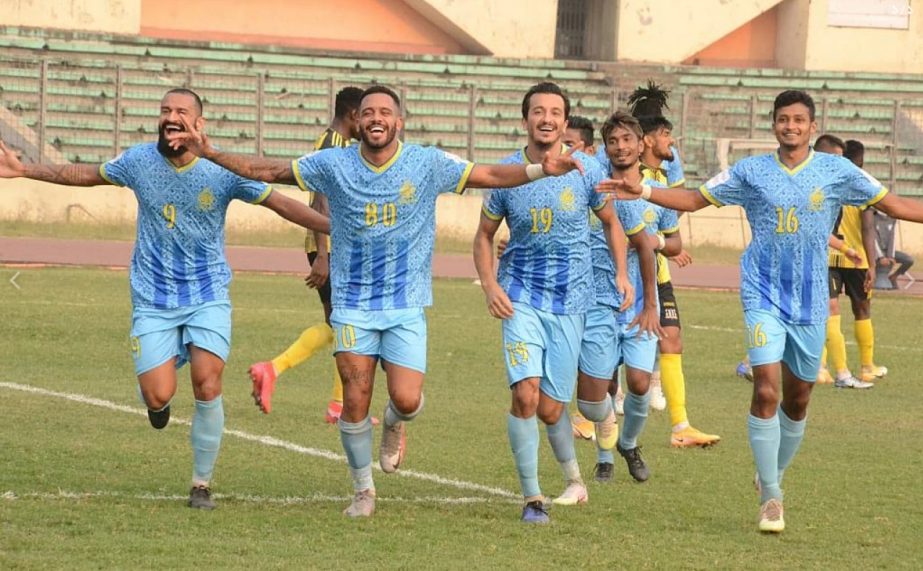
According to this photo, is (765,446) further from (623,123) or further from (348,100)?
(348,100)

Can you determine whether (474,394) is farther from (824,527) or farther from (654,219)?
(824,527)

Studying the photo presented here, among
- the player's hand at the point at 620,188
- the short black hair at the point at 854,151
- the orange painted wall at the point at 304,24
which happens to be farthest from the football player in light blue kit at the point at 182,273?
the orange painted wall at the point at 304,24

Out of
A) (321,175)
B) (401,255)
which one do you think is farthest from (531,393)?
(321,175)

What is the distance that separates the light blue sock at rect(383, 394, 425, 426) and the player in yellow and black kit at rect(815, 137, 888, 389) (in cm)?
687

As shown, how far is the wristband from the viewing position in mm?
8164

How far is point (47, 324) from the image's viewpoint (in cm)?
1655

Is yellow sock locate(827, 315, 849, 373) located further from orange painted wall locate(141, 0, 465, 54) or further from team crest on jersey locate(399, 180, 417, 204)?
orange painted wall locate(141, 0, 465, 54)

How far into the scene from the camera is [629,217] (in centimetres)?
977

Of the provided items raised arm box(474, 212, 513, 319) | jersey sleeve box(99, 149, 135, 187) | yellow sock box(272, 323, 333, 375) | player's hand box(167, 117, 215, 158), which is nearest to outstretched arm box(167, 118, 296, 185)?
player's hand box(167, 117, 215, 158)

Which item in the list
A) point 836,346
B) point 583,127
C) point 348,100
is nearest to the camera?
point 583,127

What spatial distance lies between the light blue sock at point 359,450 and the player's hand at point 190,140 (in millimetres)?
1529

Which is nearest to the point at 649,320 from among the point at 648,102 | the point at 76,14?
the point at 648,102

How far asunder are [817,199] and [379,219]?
2.18m

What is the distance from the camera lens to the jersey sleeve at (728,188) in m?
8.62
